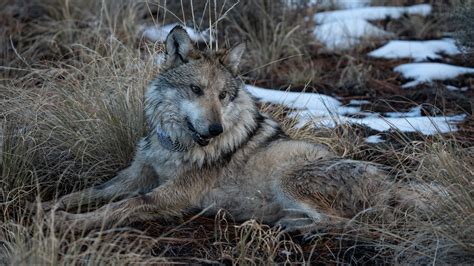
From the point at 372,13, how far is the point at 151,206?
6.97 meters

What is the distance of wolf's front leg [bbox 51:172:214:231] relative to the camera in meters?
4.59

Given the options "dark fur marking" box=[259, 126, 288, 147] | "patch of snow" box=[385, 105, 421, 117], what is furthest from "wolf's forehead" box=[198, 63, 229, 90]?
"patch of snow" box=[385, 105, 421, 117]

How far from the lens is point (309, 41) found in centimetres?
961

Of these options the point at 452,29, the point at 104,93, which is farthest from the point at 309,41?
the point at 104,93

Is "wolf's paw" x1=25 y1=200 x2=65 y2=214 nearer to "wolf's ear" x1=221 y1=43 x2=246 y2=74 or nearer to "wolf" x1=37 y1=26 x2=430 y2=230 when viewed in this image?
"wolf" x1=37 y1=26 x2=430 y2=230

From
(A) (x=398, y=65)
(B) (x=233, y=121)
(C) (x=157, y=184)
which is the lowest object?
(A) (x=398, y=65)

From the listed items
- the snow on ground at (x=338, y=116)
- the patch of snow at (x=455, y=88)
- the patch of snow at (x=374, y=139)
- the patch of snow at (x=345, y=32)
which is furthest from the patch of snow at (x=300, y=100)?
the patch of snow at (x=345, y=32)

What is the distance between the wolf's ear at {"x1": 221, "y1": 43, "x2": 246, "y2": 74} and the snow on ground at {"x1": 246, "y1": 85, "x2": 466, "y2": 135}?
75 centimetres

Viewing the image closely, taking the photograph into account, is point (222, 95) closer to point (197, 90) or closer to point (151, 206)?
point (197, 90)

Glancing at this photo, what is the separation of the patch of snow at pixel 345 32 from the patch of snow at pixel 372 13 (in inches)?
8.7

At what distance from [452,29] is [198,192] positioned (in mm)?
5962

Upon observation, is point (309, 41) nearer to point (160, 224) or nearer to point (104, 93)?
point (104, 93)

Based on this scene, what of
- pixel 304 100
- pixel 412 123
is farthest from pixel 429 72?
pixel 412 123

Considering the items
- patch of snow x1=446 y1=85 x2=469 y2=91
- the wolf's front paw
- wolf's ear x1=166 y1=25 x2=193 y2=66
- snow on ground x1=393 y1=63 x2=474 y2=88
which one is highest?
wolf's ear x1=166 y1=25 x2=193 y2=66
